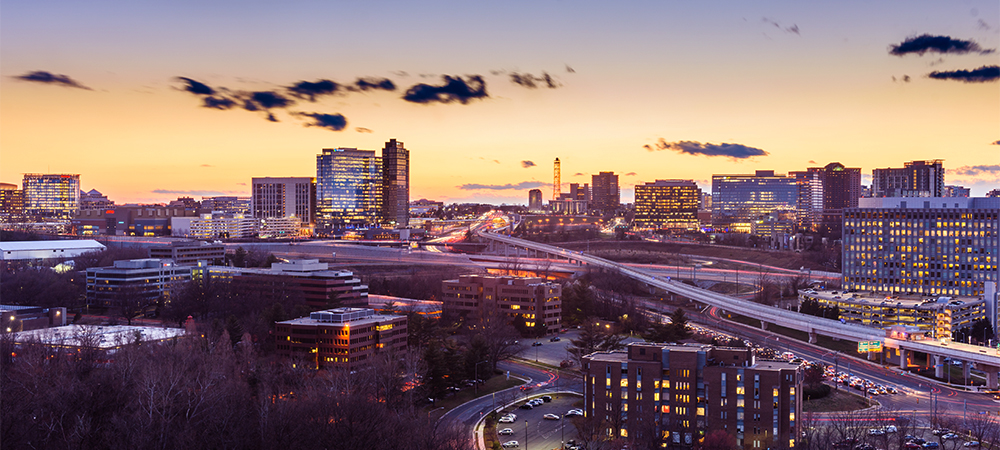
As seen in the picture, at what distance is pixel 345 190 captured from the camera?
130 m

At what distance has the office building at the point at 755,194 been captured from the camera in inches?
6344

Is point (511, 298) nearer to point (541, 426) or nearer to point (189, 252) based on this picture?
point (541, 426)

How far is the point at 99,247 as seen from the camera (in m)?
79.6

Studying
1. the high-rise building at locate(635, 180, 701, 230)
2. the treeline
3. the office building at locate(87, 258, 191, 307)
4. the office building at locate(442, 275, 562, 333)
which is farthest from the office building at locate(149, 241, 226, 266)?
the high-rise building at locate(635, 180, 701, 230)

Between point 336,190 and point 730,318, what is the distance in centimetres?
8686

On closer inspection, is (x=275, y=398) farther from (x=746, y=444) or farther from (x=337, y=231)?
(x=337, y=231)

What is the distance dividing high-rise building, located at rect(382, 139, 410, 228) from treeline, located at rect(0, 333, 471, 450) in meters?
102

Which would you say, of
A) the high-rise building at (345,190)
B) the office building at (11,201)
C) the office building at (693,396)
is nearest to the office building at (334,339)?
the office building at (693,396)

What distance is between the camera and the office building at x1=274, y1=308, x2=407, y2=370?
37844 mm

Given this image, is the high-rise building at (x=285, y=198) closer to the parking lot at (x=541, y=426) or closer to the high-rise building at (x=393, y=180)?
the high-rise building at (x=393, y=180)

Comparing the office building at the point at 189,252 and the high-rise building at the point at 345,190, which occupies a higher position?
the high-rise building at the point at 345,190

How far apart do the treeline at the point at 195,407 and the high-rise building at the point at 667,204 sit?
126969mm

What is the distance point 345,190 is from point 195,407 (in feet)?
356

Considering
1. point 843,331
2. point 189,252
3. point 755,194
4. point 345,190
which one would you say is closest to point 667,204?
point 755,194
